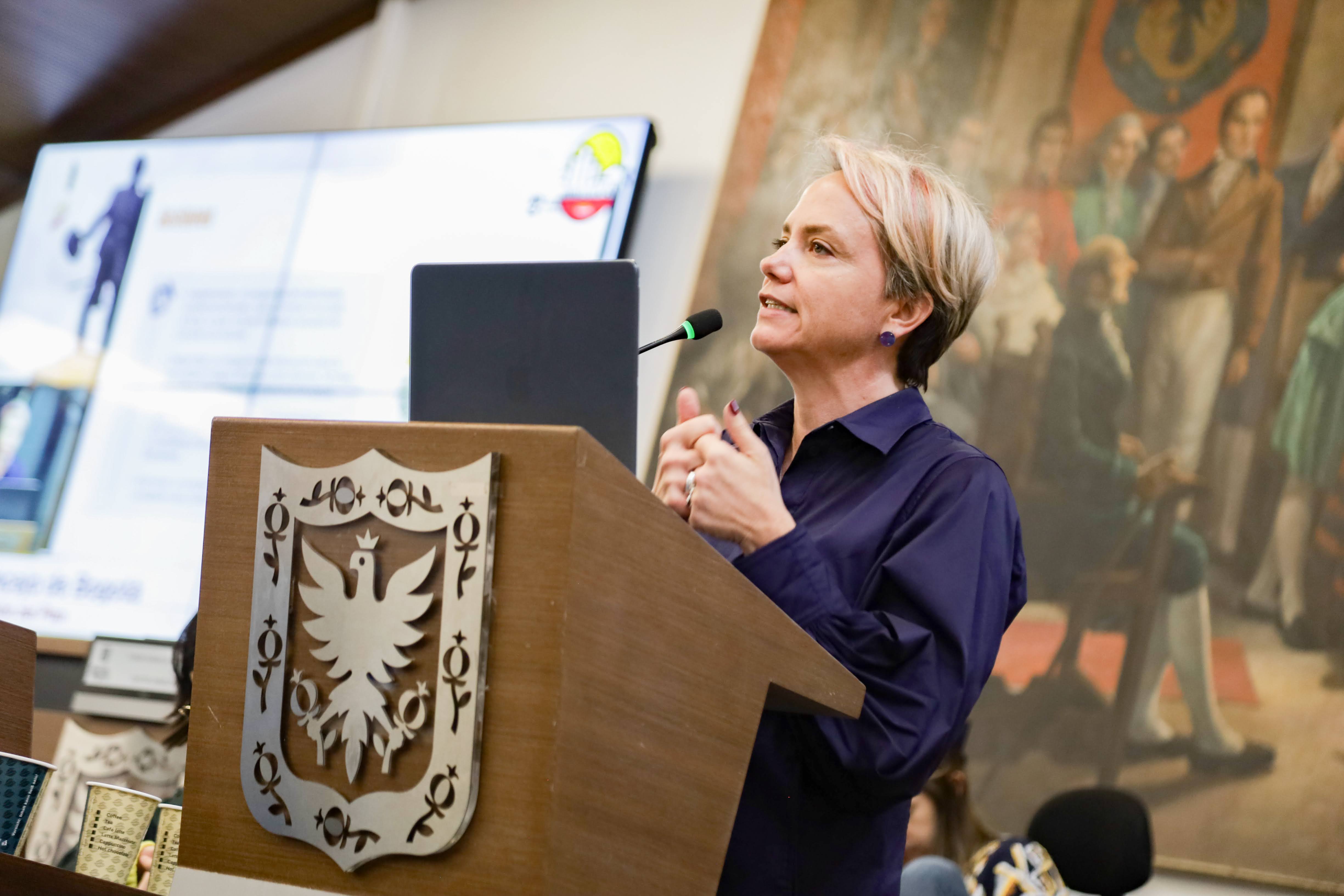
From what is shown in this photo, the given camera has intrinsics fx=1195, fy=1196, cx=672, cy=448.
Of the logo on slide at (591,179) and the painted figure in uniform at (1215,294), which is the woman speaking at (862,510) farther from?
the logo on slide at (591,179)

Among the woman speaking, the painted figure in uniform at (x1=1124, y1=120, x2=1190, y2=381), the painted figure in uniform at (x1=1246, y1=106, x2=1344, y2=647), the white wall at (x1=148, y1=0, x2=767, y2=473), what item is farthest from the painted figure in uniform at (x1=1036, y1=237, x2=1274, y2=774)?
the woman speaking

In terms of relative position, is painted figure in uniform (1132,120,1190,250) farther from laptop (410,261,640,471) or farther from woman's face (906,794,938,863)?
laptop (410,261,640,471)

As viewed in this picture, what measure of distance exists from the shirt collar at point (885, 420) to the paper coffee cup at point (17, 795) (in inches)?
38.1

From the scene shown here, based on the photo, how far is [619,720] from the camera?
91 centimetres

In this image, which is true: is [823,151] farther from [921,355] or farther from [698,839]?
[698,839]

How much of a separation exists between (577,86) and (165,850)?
3.42 meters

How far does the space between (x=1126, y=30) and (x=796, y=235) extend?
2.57 metres

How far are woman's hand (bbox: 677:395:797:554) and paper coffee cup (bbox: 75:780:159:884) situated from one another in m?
0.82

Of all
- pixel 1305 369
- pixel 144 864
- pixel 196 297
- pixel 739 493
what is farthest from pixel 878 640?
pixel 196 297

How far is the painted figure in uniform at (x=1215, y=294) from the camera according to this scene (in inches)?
127

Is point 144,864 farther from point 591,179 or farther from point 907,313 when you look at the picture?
point 591,179

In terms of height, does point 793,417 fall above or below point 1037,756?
above

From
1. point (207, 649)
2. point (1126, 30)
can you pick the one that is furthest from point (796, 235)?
point (1126, 30)

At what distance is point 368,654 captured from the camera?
0.91 m
